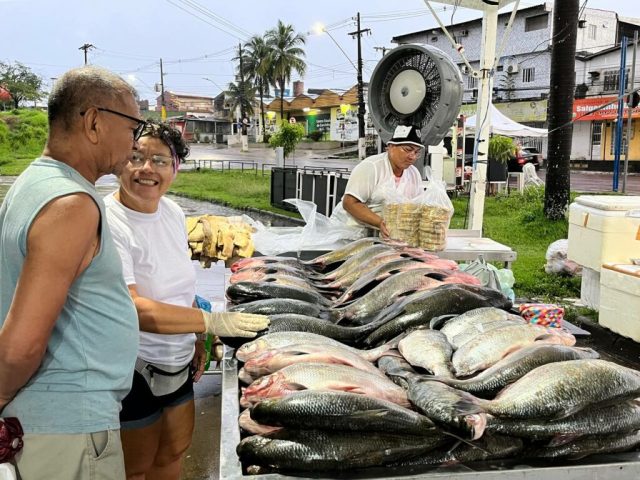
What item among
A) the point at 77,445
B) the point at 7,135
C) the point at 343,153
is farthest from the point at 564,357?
the point at 343,153

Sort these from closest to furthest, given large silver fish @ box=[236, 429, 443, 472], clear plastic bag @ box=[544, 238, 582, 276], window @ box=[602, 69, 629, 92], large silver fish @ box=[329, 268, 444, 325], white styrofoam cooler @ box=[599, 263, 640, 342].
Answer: large silver fish @ box=[236, 429, 443, 472] → large silver fish @ box=[329, 268, 444, 325] → white styrofoam cooler @ box=[599, 263, 640, 342] → clear plastic bag @ box=[544, 238, 582, 276] → window @ box=[602, 69, 629, 92]

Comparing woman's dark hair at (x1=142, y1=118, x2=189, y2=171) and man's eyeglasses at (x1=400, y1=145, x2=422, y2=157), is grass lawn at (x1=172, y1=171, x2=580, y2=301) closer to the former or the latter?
man's eyeglasses at (x1=400, y1=145, x2=422, y2=157)

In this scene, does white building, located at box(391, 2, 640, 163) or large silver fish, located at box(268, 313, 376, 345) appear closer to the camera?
large silver fish, located at box(268, 313, 376, 345)

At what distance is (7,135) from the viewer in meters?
37.3

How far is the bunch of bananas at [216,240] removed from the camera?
466cm

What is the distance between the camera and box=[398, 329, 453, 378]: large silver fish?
7.26 feet

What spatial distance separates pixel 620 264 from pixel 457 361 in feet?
16.2

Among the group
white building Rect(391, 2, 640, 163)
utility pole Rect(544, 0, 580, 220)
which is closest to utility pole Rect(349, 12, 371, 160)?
white building Rect(391, 2, 640, 163)

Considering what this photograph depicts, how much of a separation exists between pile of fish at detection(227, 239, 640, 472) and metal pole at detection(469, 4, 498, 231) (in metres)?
4.57

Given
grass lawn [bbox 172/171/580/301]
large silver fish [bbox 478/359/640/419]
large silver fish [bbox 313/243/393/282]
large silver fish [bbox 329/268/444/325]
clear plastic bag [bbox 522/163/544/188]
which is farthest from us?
clear plastic bag [bbox 522/163/544/188]

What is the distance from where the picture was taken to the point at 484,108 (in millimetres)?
7008

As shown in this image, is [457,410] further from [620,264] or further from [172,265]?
[620,264]

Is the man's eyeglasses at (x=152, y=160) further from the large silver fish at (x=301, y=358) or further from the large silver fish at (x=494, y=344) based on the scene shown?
the large silver fish at (x=494, y=344)

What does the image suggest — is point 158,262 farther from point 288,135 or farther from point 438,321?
point 288,135
